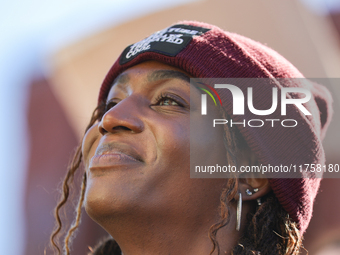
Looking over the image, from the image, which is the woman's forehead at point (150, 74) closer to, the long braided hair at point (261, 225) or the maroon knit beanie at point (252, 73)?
the maroon knit beanie at point (252, 73)

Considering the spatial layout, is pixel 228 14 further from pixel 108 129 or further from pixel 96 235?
pixel 108 129

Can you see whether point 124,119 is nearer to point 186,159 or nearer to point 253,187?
point 186,159

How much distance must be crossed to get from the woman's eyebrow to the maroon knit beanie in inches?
1.3

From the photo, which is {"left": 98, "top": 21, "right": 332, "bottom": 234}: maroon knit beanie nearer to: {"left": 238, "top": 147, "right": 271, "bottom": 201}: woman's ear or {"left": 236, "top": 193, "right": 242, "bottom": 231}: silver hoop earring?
{"left": 238, "top": 147, "right": 271, "bottom": 201}: woman's ear

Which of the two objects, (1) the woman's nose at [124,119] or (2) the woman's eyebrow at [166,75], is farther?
(2) the woman's eyebrow at [166,75]

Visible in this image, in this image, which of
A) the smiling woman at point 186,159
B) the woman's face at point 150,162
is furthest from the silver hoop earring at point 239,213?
the woman's face at point 150,162

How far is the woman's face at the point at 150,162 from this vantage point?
1761mm

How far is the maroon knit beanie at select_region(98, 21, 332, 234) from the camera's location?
1.99 m

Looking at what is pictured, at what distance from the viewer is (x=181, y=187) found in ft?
6.00

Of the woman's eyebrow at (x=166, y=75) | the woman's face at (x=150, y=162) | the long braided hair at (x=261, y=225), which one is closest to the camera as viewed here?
the woman's face at (x=150, y=162)

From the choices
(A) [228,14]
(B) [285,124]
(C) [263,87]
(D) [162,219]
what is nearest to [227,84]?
(C) [263,87]

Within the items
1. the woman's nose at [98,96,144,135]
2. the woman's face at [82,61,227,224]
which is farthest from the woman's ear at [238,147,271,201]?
the woman's nose at [98,96,144,135]

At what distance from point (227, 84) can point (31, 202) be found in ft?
13.8

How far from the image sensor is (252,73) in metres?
2.04
